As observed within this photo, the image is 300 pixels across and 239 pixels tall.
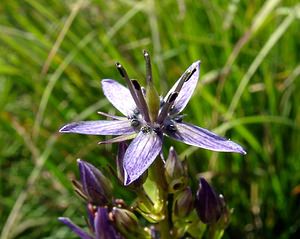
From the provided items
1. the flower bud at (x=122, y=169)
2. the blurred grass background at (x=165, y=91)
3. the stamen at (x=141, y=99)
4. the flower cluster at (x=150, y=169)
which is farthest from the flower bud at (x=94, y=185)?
the blurred grass background at (x=165, y=91)

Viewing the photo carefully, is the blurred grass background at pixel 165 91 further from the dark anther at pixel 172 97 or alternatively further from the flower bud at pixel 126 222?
the dark anther at pixel 172 97

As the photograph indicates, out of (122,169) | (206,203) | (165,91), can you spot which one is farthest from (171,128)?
(165,91)

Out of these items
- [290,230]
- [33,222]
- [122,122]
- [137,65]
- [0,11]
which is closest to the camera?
[122,122]

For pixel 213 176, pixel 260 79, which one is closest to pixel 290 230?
pixel 213 176

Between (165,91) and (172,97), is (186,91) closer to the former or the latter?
(172,97)

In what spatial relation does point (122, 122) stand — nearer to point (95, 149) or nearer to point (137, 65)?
point (95, 149)

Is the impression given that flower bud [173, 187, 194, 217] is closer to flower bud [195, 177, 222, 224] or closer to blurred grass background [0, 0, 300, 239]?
flower bud [195, 177, 222, 224]
